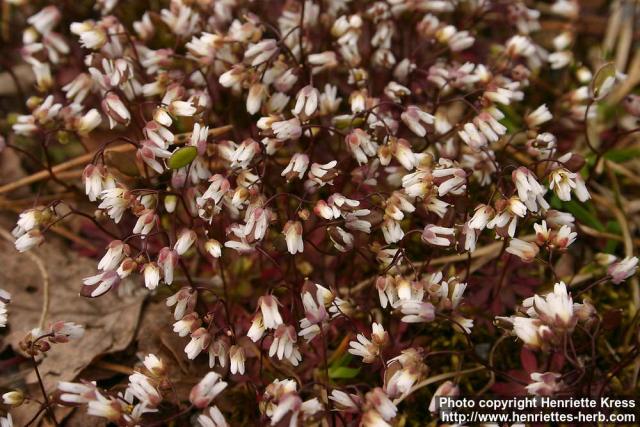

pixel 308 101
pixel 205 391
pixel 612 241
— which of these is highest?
pixel 308 101

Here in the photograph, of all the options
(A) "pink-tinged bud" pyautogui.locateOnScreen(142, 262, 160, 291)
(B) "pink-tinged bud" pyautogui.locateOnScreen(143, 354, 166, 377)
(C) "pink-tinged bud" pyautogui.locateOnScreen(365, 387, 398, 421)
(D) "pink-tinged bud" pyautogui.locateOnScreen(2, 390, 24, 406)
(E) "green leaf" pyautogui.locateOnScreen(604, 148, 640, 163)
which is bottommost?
(D) "pink-tinged bud" pyautogui.locateOnScreen(2, 390, 24, 406)

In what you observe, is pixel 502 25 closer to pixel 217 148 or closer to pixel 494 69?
pixel 494 69

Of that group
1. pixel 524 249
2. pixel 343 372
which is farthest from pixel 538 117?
pixel 343 372

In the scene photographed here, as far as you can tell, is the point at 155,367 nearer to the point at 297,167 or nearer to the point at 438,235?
the point at 297,167

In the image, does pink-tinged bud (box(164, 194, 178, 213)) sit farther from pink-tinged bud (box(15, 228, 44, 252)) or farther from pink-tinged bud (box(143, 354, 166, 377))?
pink-tinged bud (box(143, 354, 166, 377))

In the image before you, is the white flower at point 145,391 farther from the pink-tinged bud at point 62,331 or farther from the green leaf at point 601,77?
the green leaf at point 601,77

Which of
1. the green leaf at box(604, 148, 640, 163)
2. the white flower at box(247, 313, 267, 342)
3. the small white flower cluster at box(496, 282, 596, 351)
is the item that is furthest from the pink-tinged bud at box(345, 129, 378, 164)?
the green leaf at box(604, 148, 640, 163)

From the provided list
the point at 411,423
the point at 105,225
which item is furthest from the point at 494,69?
the point at 105,225
